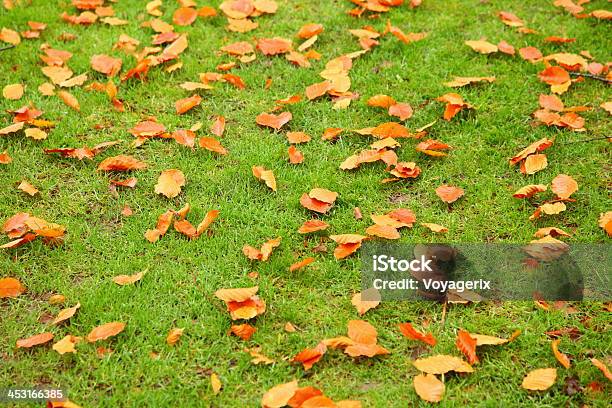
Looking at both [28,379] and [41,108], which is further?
[41,108]

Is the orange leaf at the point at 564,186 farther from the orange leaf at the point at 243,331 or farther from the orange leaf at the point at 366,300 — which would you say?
the orange leaf at the point at 243,331

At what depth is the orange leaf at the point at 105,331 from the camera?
9.12 ft

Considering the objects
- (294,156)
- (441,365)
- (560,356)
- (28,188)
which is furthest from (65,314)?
(560,356)

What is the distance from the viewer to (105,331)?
280 centimetres

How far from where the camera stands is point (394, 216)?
3379 mm

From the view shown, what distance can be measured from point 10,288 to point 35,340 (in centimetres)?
37

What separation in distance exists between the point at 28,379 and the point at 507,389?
1.87 m

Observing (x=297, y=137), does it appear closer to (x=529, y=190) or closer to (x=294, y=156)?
(x=294, y=156)

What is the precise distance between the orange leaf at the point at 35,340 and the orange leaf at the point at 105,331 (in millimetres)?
165

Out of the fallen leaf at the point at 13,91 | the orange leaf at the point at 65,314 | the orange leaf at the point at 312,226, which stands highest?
the fallen leaf at the point at 13,91

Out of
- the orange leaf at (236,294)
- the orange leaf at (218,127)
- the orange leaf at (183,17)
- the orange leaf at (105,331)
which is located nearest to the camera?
the orange leaf at (105,331)

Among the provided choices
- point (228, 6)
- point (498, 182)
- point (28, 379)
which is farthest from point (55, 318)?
point (228, 6)

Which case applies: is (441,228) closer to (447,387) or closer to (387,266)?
(387,266)

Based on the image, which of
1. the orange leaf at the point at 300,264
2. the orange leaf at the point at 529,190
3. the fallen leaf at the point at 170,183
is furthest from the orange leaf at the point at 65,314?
the orange leaf at the point at 529,190
